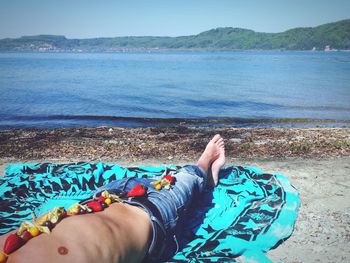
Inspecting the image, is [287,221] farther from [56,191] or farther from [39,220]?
[56,191]

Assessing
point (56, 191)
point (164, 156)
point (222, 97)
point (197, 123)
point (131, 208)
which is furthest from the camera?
point (222, 97)

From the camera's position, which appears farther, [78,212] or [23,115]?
[23,115]

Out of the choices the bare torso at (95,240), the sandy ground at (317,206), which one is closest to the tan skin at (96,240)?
the bare torso at (95,240)

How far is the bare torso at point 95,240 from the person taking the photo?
2183 millimetres

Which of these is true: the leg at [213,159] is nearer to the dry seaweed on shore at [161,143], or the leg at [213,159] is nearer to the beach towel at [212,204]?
the beach towel at [212,204]

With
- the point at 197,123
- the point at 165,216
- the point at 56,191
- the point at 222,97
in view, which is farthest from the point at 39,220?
the point at 222,97

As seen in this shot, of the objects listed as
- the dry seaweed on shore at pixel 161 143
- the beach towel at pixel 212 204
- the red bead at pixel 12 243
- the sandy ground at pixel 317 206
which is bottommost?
the dry seaweed on shore at pixel 161 143

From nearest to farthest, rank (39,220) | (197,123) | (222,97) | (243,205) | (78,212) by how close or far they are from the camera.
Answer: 1. (39,220)
2. (78,212)
3. (243,205)
4. (197,123)
5. (222,97)

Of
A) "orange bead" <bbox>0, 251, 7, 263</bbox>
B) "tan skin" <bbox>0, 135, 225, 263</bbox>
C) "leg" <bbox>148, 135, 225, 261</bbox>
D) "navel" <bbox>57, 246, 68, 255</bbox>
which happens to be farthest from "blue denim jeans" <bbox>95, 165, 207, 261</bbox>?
"orange bead" <bbox>0, 251, 7, 263</bbox>

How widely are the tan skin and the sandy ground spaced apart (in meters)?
1.74

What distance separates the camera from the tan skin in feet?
7.16

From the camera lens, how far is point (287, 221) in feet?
13.8

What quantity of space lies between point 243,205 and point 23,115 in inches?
569

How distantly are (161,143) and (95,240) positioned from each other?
6556 millimetres
